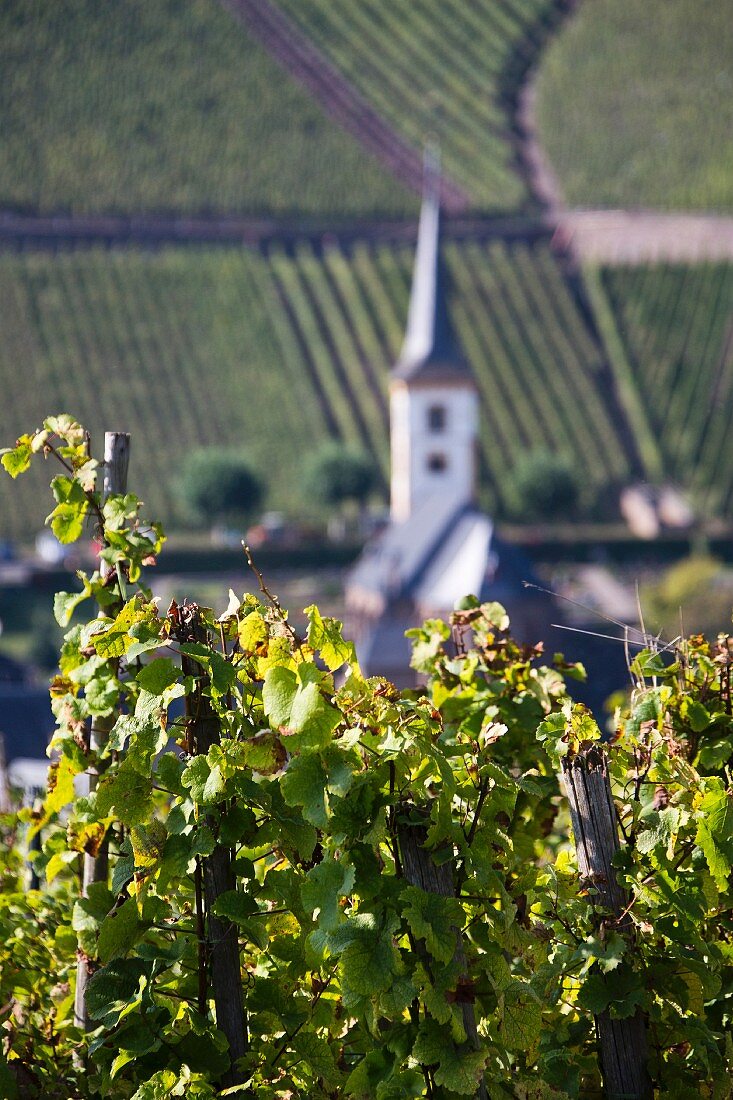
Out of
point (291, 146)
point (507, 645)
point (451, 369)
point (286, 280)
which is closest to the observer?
point (507, 645)

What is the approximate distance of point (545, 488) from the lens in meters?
51.6

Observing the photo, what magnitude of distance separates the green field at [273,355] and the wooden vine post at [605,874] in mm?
48867

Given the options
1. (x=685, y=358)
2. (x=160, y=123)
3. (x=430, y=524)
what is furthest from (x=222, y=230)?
(x=430, y=524)

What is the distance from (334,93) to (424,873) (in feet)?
264

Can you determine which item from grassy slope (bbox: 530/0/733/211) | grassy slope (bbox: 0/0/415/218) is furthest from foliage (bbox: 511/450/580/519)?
grassy slope (bbox: 0/0/415/218)

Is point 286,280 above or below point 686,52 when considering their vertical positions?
below

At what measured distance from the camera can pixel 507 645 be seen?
2312 millimetres

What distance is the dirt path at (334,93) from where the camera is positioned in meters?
74.0

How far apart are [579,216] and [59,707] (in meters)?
69.6

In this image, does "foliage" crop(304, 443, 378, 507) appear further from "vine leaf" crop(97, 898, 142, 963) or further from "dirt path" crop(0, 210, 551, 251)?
"vine leaf" crop(97, 898, 142, 963)

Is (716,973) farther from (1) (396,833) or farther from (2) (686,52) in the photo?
(2) (686,52)

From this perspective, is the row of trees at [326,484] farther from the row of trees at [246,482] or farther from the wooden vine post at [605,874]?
the wooden vine post at [605,874]

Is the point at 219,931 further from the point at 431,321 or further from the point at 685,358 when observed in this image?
the point at 685,358

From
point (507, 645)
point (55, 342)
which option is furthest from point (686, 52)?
point (507, 645)
